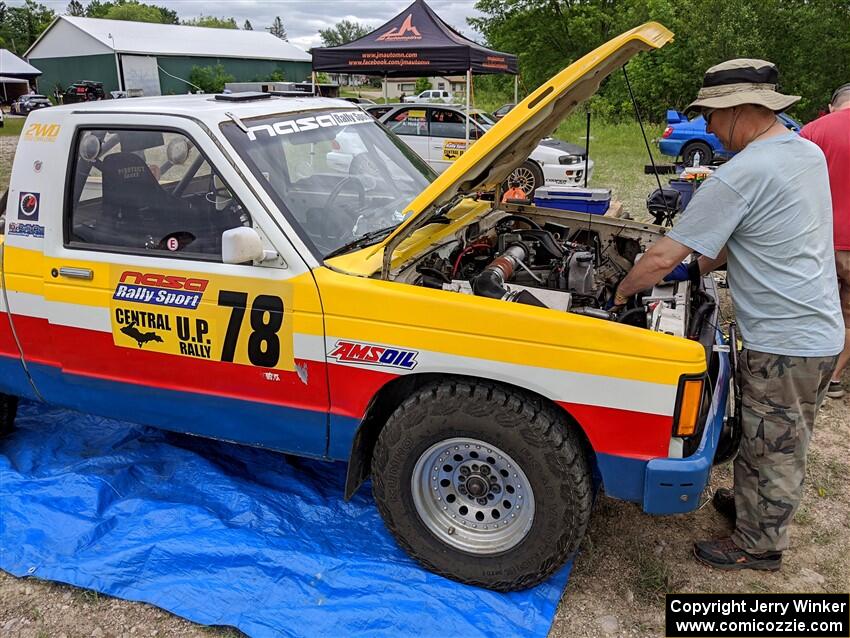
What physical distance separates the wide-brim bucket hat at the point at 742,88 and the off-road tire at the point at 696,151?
14.0 metres

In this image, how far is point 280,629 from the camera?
107 inches

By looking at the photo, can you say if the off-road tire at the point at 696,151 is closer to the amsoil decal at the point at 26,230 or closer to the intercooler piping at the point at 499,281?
the intercooler piping at the point at 499,281

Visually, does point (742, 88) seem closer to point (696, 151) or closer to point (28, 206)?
point (28, 206)

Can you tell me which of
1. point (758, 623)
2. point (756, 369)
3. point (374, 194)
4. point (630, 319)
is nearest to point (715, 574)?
point (758, 623)

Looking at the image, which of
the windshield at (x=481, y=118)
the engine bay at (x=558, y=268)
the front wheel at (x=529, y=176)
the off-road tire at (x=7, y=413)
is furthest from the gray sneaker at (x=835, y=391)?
the windshield at (x=481, y=118)

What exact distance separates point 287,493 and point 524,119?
2.25 m

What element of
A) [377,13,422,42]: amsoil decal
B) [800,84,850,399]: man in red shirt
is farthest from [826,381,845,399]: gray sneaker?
[377,13,422,42]: amsoil decal

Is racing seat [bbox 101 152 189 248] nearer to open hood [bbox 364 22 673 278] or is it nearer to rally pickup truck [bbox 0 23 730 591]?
rally pickup truck [bbox 0 23 730 591]

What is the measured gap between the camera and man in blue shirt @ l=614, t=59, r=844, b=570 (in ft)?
8.66

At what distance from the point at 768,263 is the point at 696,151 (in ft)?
47.7

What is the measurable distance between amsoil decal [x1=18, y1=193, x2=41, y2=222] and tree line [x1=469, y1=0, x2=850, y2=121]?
1962cm

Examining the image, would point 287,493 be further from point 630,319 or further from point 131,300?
point 630,319

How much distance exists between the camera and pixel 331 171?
345cm

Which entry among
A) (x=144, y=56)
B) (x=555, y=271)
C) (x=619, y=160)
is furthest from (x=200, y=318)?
(x=144, y=56)
